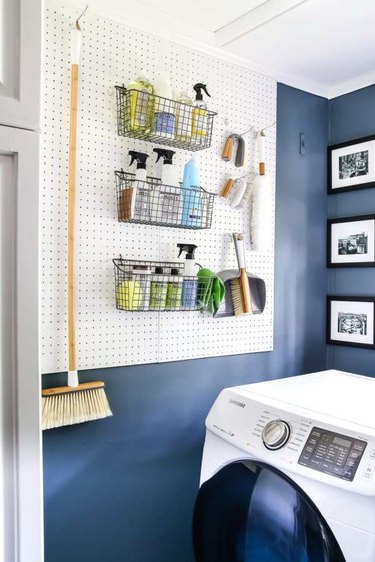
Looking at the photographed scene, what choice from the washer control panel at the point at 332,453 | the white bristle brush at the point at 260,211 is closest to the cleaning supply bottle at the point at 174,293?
the white bristle brush at the point at 260,211

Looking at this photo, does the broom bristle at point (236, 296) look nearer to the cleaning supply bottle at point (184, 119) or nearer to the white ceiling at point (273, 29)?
the cleaning supply bottle at point (184, 119)

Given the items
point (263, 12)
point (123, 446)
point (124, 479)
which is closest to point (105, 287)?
point (123, 446)

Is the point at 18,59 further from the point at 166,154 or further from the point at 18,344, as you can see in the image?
the point at 166,154

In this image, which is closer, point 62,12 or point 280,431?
point 280,431

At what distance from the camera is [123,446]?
1.77 meters

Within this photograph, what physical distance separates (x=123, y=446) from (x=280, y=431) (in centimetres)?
71

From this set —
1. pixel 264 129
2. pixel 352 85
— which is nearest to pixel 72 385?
pixel 264 129

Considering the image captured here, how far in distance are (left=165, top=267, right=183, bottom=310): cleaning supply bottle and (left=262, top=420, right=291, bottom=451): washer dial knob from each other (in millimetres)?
574

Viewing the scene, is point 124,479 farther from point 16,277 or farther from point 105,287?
point 16,277

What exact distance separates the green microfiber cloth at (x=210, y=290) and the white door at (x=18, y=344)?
3.06ft

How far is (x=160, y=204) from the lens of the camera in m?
1.69

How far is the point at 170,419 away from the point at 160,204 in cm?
85

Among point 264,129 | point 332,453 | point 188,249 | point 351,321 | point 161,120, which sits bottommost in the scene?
point 332,453

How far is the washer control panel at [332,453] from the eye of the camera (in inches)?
44.5
